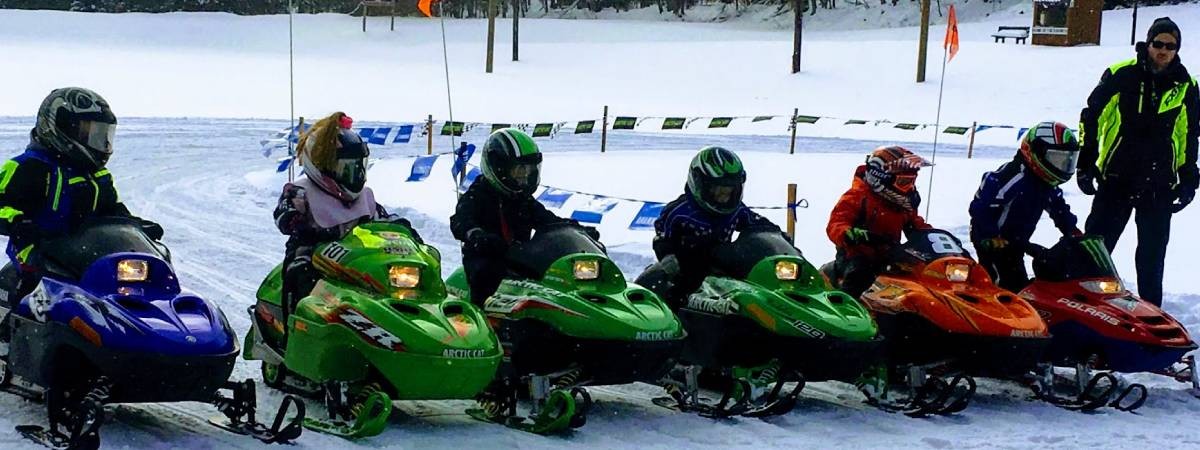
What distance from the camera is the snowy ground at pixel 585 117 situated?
8.62 metres

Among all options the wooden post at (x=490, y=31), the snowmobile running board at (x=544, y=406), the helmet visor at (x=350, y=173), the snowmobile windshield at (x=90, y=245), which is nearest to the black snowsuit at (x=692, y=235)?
the snowmobile running board at (x=544, y=406)

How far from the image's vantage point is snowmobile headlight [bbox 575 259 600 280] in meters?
8.84

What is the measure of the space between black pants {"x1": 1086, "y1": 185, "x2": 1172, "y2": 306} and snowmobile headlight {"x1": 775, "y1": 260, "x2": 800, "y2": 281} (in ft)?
9.45

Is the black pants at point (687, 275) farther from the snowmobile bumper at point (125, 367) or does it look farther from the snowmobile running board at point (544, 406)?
the snowmobile bumper at point (125, 367)

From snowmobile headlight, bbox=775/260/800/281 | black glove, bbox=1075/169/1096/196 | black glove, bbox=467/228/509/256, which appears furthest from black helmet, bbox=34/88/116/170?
black glove, bbox=1075/169/1096/196

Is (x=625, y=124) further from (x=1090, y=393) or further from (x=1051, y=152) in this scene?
(x=1090, y=393)

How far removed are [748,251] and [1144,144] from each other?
316 cm

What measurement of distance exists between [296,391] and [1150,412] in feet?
16.1

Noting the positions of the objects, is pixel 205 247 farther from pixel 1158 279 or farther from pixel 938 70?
pixel 938 70

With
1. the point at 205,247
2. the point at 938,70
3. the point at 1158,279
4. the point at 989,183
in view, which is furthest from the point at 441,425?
the point at 938,70

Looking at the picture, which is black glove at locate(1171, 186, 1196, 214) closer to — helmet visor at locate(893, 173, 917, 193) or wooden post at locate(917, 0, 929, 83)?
helmet visor at locate(893, 173, 917, 193)

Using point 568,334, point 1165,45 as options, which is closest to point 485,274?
point 568,334

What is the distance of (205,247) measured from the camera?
1488cm

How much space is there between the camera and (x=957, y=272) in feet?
31.9
